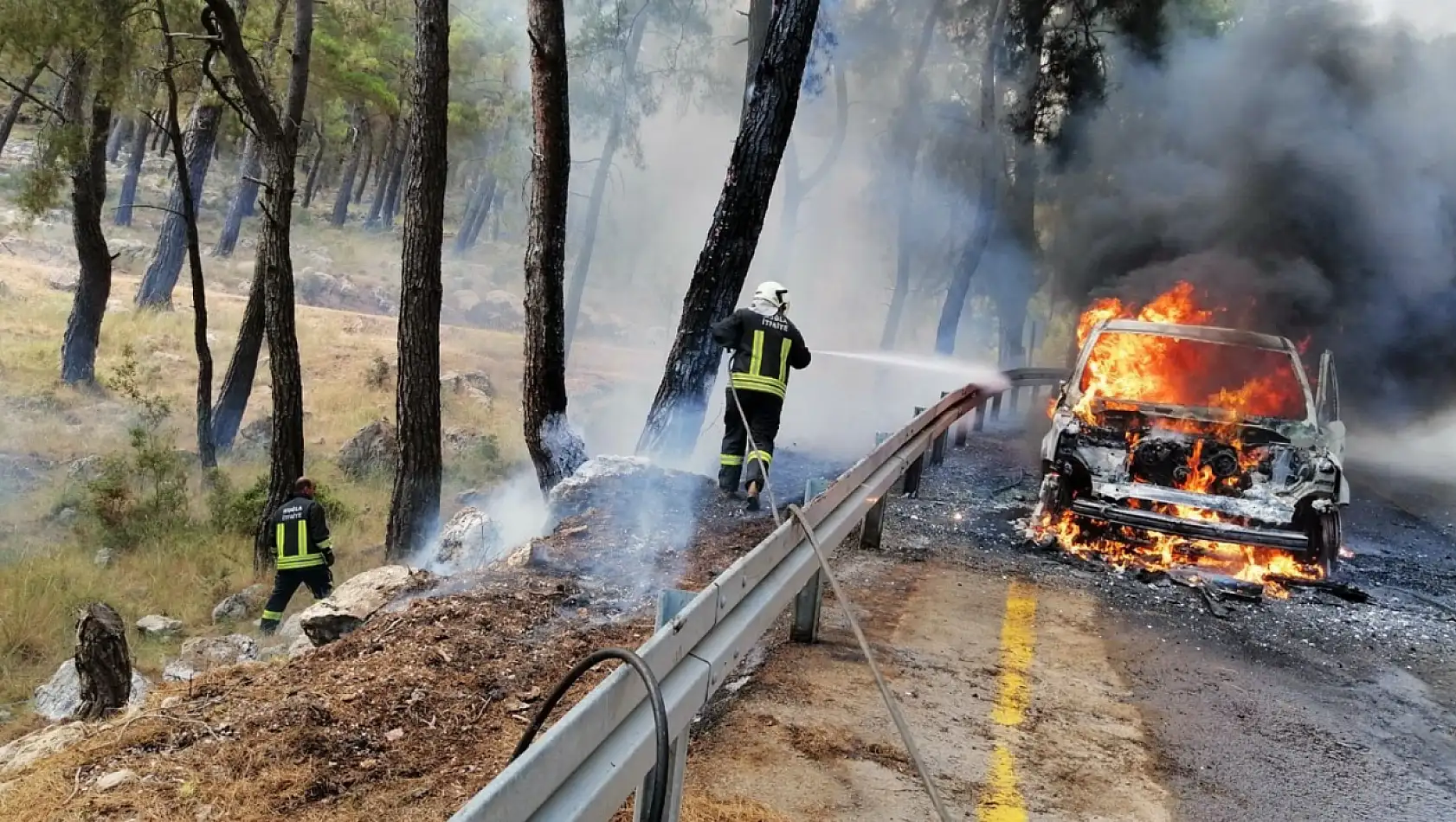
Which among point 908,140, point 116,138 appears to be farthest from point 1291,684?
point 116,138

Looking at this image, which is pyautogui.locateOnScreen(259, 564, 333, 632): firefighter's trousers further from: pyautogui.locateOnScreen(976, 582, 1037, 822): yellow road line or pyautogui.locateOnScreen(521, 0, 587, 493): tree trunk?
pyautogui.locateOnScreen(976, 582, 1037, 822): yellow road line

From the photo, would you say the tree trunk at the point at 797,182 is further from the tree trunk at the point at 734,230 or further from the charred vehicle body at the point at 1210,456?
the charred vehicle body at the point at 1210,456

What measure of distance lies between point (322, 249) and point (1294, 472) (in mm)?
37544

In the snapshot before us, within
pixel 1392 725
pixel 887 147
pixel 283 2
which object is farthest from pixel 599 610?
pixel 887 147

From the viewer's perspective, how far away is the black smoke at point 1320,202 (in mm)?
16109

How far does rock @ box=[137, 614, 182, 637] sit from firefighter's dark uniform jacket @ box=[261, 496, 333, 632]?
0.69 m

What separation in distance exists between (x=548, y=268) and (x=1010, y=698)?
6082 millimetres

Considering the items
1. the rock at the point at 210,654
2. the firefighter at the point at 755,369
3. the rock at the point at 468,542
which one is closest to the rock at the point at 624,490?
the firefighter at the point at 755,369

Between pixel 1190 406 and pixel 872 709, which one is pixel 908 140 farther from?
pixel 872 709

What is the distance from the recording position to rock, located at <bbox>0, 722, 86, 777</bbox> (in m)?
4.18

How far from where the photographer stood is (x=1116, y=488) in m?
7.65

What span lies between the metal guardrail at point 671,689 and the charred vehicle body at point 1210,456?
2.52m

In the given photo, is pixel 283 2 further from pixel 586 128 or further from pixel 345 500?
pixel 586 128

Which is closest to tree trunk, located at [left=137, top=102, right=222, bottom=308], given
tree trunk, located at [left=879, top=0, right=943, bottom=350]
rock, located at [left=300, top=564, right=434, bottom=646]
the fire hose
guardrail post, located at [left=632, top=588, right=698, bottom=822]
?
the fire hose
